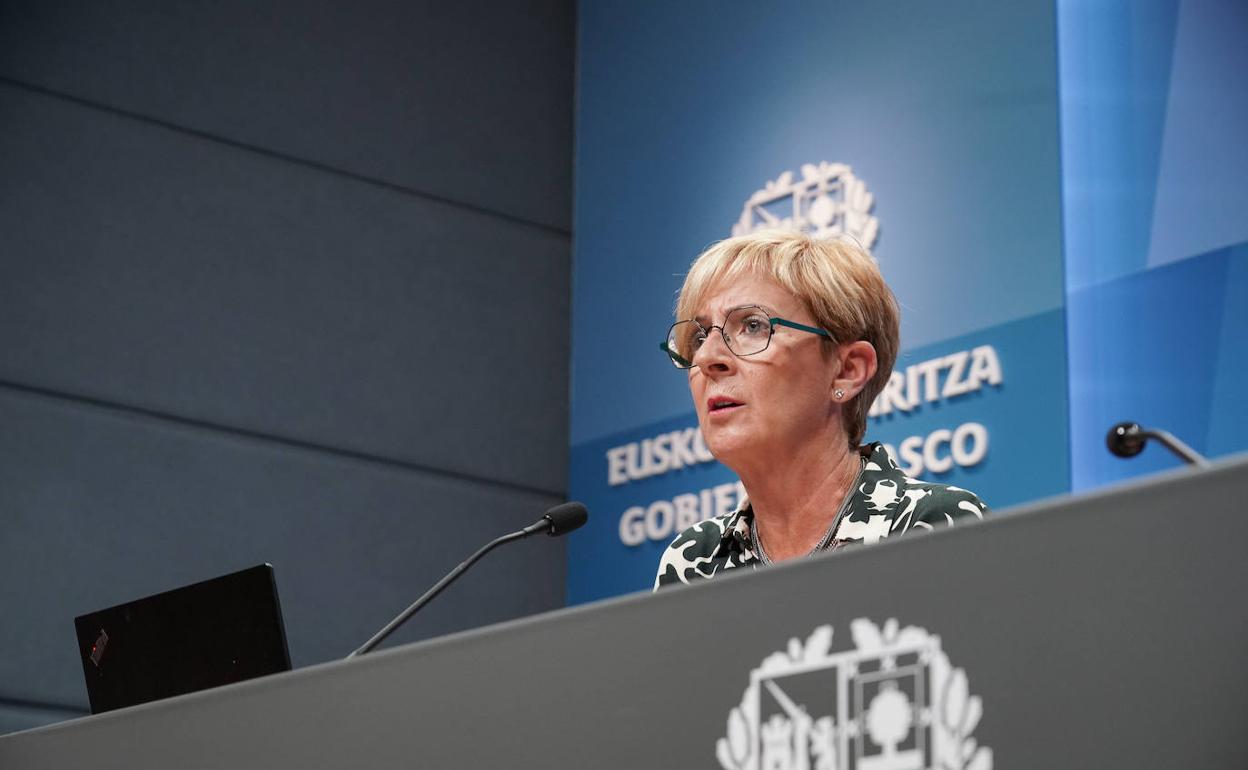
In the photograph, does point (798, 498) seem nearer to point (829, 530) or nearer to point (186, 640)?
point (829, 530)

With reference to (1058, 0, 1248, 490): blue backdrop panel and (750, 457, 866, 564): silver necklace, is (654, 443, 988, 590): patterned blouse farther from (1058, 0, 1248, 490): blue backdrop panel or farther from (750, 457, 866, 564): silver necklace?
(1058, 0, 1248, 490): blue backdrop panel

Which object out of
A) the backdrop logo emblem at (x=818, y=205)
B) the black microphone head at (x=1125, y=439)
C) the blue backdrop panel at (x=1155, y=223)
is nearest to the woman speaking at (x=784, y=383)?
the black microphone head at (x=1125, y=439)

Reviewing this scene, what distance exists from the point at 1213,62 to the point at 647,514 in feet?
5.45

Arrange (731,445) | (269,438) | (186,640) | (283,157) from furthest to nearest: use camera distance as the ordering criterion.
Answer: (283,157) → (269,438) → (731,445) → (186,640)

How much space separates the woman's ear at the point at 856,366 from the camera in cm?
207

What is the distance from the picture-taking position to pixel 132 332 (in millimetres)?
3787

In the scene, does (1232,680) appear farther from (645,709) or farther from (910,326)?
(910,326)

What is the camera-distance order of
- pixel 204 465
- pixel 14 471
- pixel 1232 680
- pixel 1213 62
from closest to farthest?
pixel 1232 680
pixel 1213 62
pixel 14 471
pixel 204 465

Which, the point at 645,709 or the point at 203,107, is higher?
the point at 203,107

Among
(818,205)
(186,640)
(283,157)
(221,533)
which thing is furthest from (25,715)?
(186,640)

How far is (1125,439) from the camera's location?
6.23ft

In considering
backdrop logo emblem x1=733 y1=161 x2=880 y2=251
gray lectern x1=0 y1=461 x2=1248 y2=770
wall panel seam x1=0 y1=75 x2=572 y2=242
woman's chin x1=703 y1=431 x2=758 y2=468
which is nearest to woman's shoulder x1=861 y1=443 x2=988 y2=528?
woman's chin x1=703 y1=431 x2=758 y2=468

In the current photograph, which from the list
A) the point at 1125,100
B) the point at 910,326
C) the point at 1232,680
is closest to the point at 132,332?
the point at 910,326

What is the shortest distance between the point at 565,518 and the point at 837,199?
1643mm
